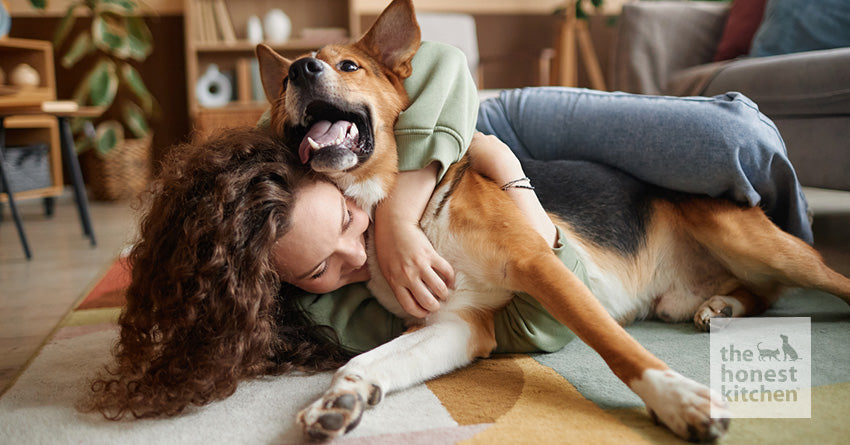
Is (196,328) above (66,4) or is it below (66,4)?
below

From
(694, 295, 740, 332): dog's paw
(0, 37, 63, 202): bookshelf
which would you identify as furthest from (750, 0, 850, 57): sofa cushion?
(0, 37, 63, 202): bookshelf

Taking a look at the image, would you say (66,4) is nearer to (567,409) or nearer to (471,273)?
(471,273)

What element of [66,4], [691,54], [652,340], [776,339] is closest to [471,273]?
[652,340]

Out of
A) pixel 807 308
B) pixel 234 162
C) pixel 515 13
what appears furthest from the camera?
pixel 515 13

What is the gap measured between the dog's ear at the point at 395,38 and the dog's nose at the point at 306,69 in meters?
0.20

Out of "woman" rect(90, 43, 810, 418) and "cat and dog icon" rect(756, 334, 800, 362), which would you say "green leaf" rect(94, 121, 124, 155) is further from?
"cat and dog icon" rect(756, 334, 800, 362)

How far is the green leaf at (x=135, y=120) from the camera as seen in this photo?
530cm

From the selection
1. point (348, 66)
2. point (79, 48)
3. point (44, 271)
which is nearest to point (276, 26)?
point (79, 48)

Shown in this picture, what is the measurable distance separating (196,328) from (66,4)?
225 inches

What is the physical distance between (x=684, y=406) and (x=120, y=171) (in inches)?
206

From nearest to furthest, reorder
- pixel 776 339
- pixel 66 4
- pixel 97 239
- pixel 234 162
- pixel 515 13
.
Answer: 1. pixel 234 162
2. pixel 776 339
3. pixel 97 239
4. pixel 66 4
5. pixel 515 13

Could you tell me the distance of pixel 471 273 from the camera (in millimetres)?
1300

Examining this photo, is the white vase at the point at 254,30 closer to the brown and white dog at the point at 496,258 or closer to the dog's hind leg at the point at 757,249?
the brown and white dog at the point at 496,258

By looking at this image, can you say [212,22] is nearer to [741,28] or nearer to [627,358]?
[741,28]
